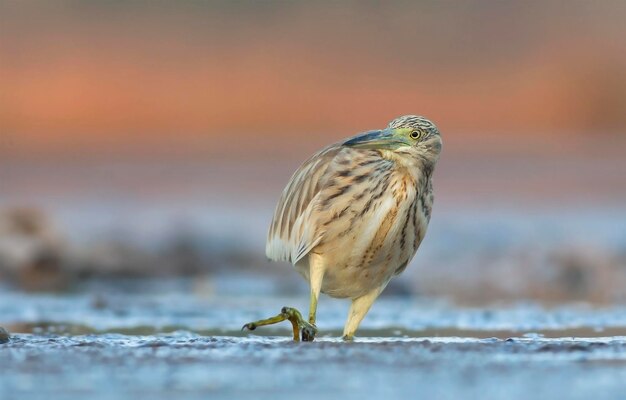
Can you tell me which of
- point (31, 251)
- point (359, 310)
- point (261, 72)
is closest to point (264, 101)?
point (261, 72)

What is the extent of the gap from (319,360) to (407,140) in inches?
82.7

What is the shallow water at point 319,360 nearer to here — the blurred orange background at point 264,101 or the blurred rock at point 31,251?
the blurred rock at point 31,251

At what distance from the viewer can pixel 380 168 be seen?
32.4 feet

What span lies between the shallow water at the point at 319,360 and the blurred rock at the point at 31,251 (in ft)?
11.7

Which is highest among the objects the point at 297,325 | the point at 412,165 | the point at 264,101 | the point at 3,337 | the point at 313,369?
the point at 264,101

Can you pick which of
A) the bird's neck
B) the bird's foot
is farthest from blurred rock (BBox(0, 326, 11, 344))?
the bird's neck

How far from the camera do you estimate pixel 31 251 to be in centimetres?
1616

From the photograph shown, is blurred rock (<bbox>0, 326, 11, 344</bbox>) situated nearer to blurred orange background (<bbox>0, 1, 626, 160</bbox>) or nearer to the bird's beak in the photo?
the bird's beak

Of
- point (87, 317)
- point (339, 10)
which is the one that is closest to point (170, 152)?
point (339, 10)

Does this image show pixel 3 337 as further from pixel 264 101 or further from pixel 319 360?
pixel 264 101

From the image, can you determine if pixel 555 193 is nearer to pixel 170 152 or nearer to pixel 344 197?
pixel 170 152

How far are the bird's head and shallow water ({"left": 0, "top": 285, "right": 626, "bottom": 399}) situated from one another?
3.69 feet

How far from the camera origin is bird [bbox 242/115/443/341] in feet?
32.2

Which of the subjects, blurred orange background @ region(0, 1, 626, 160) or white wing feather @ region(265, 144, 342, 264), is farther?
blurred orange background @ region(0, 1, 626, 160)
